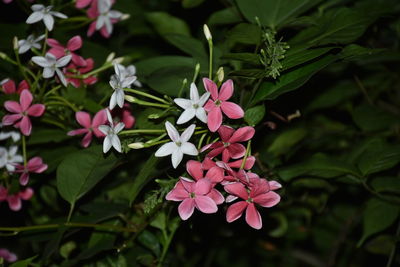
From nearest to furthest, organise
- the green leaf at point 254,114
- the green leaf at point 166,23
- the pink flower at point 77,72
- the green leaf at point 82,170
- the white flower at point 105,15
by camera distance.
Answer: the green leaf at point 254,114 → the green leaf at point 82,170 → the pink flower at point 77,72 → the white flower at point 105,15 → the green leaf at point 166,23

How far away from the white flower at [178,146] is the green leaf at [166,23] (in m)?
0.71

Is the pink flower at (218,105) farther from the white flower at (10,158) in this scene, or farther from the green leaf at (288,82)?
the white flower at (10,158)

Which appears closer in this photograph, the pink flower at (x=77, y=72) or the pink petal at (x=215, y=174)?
the pink petal at (x=215, y=174)

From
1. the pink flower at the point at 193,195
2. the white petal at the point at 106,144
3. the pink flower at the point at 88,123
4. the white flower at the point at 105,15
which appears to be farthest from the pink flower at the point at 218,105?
the white flower at the point at 105,15

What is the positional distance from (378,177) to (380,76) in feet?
1.39

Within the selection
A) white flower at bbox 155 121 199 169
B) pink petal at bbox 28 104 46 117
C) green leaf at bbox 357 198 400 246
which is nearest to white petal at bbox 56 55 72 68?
pink petal at bbox 28 104 46 117

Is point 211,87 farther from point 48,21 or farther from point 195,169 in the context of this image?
point 48,21

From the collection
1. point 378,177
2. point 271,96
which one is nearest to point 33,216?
point 271,96

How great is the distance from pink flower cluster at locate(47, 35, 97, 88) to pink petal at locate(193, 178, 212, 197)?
1.60ft

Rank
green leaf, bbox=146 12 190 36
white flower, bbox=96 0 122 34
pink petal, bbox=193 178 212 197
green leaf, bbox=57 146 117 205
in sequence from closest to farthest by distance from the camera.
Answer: pink petal, bbox=193 178 212 197 < green leaf, bbox=57 146 117 205 < white flower, bbox=96 0 122 34 < green leaf, bbox=146 12 190 36

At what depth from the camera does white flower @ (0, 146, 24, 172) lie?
1.12 meters

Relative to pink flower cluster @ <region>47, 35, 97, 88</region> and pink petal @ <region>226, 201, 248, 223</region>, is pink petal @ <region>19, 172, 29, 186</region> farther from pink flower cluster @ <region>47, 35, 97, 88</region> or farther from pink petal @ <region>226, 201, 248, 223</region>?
pink petal @ <region>226, 201, 248, 223</region>

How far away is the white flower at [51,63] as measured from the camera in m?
1.05

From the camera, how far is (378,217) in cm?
127
